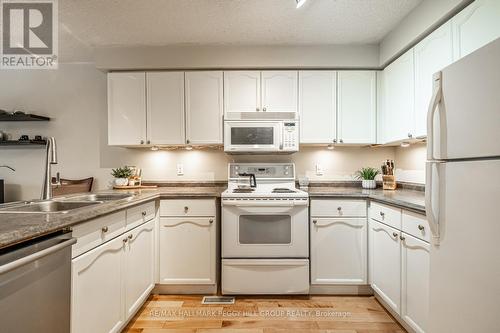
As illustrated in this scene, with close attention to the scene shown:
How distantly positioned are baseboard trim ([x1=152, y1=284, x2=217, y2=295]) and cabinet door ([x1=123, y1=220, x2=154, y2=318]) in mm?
156

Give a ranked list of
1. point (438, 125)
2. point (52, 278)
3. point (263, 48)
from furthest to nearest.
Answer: point (263, 48)
point (438, 125)
point (52, 278)

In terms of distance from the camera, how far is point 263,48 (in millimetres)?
2617

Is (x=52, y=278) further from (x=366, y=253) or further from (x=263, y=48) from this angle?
(x=263, y=48)

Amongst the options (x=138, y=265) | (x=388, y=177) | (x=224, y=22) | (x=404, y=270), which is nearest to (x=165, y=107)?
(x=224, y=22)

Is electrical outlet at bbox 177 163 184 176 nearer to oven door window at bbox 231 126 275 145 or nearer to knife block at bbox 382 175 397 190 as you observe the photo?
oven door window at bbox 231 126 275 145

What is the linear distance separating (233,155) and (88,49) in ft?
5.98

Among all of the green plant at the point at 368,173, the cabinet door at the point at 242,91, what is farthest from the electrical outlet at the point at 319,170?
the cabinet door at the point at 242,91

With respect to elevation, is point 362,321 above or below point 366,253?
below

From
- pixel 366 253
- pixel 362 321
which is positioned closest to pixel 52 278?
pixel 362 321

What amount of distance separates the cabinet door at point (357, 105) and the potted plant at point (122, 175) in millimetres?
2224

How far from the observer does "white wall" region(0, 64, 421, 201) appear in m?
2.98

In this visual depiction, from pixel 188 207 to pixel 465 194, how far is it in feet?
6.34

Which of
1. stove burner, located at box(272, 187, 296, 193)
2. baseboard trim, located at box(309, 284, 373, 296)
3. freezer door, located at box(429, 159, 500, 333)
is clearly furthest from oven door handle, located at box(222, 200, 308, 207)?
freezer door, located at box(429, 159, 500, 333)

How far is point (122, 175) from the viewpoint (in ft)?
9.15
